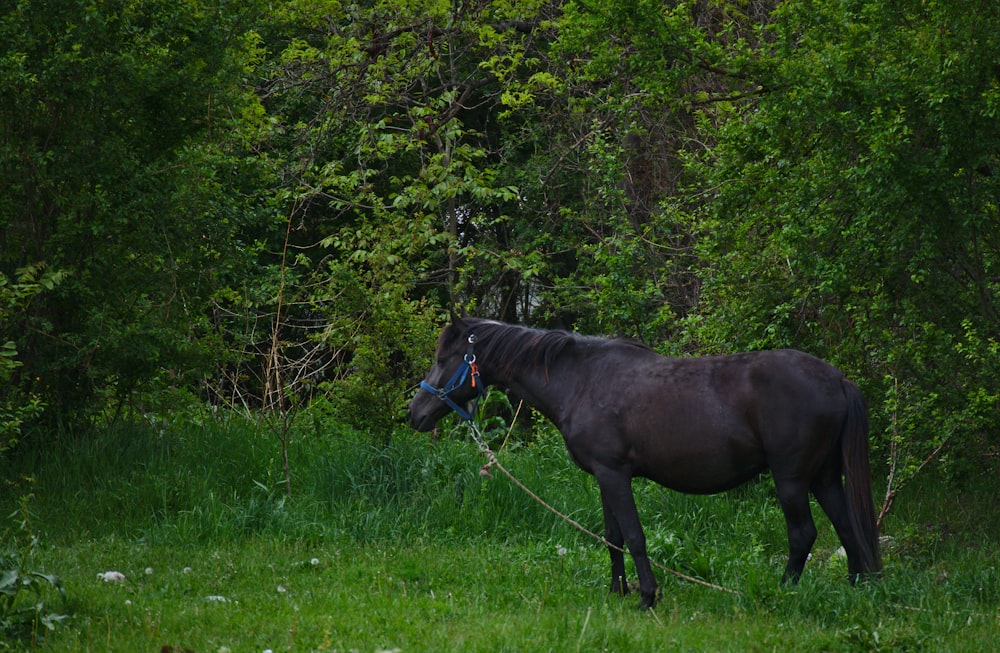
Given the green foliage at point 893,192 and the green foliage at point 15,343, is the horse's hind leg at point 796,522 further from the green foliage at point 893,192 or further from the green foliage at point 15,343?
the green foliage at point 15,343

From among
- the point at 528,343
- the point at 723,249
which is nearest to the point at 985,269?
the point at 723,249

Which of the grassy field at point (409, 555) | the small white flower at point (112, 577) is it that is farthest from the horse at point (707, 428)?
the small white flower at point (112, 577)

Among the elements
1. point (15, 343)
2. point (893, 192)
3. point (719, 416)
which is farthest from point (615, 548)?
point (15, 343)

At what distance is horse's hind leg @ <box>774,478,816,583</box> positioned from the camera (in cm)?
673

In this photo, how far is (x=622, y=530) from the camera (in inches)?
275

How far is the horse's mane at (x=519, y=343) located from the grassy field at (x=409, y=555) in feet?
4.86

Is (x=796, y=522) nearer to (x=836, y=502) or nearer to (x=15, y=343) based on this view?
(x=836, y=502)

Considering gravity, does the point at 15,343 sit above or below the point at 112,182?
below

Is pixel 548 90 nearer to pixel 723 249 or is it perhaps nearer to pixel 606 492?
pixel 723 249

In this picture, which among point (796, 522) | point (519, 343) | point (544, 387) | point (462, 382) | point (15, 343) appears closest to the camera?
point (796, 522)

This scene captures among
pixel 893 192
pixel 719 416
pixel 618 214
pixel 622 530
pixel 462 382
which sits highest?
pixel 893 192

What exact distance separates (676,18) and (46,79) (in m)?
5.45

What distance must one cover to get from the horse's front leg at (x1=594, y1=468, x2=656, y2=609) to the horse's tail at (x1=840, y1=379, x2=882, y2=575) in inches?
51.7

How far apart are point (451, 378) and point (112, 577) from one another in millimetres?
2647
